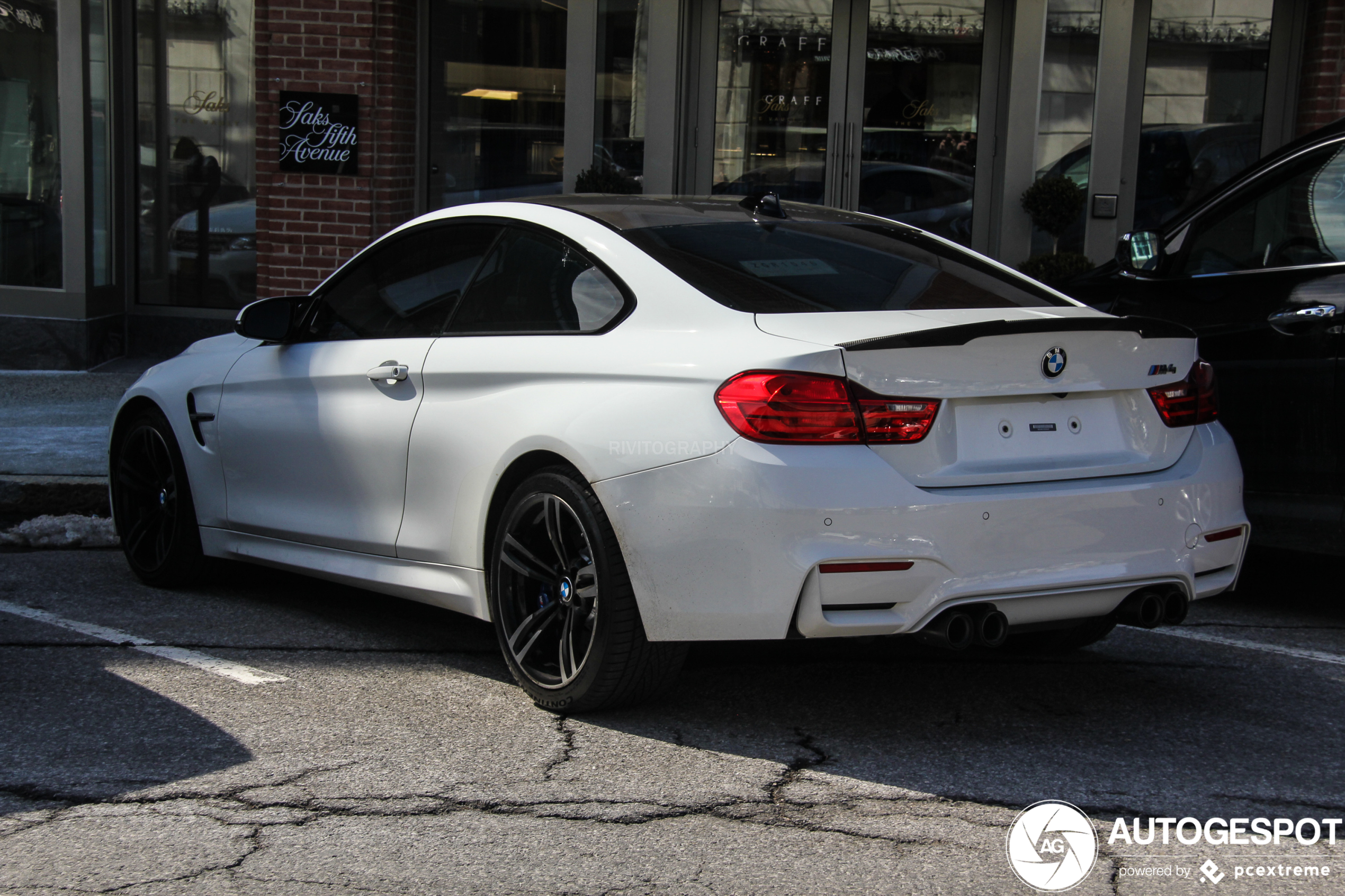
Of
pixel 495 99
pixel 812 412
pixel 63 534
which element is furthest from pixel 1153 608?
pixel 495 99

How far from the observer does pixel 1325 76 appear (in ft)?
36.0

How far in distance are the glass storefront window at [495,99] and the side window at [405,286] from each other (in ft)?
22.6

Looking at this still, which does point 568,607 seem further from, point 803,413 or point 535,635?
point 803,413

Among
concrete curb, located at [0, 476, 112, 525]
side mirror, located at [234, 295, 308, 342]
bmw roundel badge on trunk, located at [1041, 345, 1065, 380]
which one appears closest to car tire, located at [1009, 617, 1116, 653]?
bmw roundel badge on trunk, located at [1041, 345, 1065, 380]

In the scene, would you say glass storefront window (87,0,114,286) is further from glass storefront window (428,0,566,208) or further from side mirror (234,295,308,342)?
side mirror (234,295,308,342)

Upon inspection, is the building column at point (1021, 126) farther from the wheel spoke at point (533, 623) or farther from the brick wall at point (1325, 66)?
the wheel spoke at point (533, 623)

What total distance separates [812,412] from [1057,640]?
5.73 feet

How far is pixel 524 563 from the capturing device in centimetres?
432

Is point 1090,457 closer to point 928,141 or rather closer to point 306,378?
point 306,378

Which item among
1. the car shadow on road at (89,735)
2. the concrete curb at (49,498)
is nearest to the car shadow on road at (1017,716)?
the car shadow on road at (89,735)

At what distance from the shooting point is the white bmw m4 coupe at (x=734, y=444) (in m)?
3.75

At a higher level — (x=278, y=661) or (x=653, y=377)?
(x=653, y=377)

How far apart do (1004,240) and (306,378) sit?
7.49 meters

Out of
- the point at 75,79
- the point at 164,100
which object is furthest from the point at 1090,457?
the point at 164,100
